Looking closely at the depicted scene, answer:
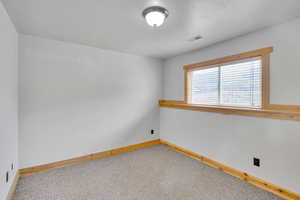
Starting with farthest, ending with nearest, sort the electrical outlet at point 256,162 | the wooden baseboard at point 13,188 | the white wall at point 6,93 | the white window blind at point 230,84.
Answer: the white window blind at point 230,84
the electrical outlet at point 256,162
the wooden baseboard at point 13,188
the white wall at point 6,93

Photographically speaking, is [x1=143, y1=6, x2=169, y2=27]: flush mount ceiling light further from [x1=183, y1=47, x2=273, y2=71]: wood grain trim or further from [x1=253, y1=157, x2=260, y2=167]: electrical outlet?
[x1=253, y1=157, x2=260, y2=167]: electrical outlet

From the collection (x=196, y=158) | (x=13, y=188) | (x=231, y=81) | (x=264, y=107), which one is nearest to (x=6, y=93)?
(x=13, y=188)

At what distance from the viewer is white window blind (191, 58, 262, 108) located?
7.56 ft

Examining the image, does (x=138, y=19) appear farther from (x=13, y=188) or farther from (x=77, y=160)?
(x=13, y=188)

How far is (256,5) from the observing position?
1599mm

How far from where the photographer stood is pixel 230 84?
104 inches

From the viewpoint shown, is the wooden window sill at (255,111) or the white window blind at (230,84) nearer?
the wooden window sill at (255,111)

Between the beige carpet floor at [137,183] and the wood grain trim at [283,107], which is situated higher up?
the wood grain trim at [283,107]

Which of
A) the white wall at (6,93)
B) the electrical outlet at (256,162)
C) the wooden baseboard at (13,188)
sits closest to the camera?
the white wall at (6,93)

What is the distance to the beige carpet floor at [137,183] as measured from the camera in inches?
74.5

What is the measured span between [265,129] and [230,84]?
3.05 ft

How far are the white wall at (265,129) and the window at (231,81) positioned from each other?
106mm

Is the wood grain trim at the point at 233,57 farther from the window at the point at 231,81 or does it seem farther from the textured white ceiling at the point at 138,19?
the textured white ceiling at the point at 138,19

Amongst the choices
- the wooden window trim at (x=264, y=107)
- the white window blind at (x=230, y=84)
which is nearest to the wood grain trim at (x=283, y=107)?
the wooden window trim at (x=264, y=107)
